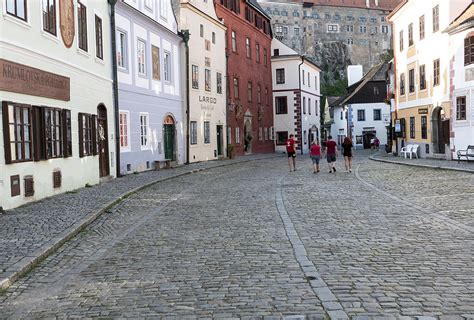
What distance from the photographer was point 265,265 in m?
6.77

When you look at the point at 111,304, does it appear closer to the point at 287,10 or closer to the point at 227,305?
the point at 227,305

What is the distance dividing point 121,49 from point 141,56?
7.53ft

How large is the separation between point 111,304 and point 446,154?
93.6ft

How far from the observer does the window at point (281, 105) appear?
57938mm

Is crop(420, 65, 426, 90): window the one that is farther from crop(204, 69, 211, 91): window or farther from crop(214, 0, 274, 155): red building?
crop(214, 0, 274, 155): red building

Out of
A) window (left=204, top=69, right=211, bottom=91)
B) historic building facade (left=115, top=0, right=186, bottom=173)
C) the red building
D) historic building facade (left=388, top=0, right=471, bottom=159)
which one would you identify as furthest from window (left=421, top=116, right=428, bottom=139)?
historic building facade (left=115, top=0, right=186, bottom=173)

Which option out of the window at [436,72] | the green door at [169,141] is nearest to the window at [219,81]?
the green door at [169,141]

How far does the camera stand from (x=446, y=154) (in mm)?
30906

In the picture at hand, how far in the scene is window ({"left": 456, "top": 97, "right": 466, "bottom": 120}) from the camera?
28.9 meters

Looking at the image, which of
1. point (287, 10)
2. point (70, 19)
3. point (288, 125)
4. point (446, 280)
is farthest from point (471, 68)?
point (287, 10)

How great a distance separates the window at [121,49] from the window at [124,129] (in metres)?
2.03

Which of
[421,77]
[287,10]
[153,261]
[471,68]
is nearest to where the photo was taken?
[153,261]

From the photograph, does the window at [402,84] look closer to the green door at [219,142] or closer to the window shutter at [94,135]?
the green door at [219,142]

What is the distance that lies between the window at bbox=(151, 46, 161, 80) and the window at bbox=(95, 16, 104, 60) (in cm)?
644
